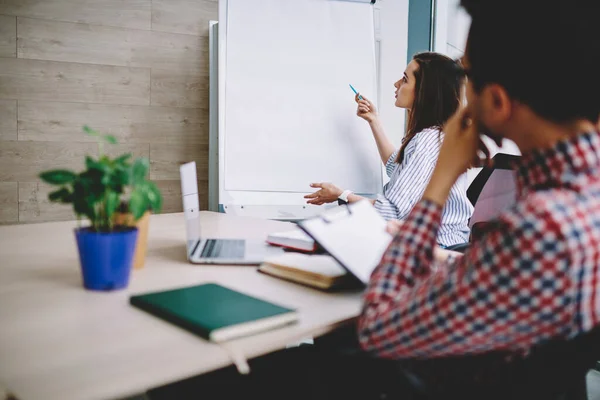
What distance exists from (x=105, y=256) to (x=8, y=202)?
1.97 metres

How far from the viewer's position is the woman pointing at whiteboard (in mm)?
1920

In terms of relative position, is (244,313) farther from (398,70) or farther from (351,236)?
(398,70)

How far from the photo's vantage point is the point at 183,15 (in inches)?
107

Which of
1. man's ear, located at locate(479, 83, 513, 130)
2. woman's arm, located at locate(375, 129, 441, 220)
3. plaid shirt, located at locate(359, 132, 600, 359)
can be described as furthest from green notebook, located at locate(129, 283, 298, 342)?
woman's arm, located at locate(375, 129, 441, 220)

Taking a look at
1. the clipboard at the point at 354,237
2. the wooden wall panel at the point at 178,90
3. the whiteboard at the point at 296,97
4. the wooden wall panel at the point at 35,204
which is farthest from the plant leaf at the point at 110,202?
the wooden wall panel at the point at 178,90

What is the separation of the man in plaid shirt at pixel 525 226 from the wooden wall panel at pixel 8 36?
7.75 ft

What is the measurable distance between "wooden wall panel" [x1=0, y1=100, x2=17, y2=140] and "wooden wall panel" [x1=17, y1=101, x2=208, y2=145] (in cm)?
3

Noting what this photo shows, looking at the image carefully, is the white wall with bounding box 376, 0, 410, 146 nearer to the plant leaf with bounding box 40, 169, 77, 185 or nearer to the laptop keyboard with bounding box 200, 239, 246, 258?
the laptop keyboard with bounding box 200, 239, 246, 258

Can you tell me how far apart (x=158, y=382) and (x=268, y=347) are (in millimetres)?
164

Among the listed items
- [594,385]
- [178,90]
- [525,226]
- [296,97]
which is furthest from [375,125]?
[525,226]

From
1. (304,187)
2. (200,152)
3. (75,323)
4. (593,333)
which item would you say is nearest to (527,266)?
(593,333)

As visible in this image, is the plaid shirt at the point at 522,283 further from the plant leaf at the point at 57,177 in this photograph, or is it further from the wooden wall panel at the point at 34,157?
the wooden wall panel at the point at 34,157

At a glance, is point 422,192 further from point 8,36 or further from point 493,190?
point 8,36

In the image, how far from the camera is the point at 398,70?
3062 mm
